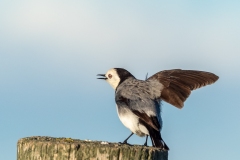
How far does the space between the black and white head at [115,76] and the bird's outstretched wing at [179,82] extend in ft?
2.35

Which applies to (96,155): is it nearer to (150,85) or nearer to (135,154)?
(135,154)

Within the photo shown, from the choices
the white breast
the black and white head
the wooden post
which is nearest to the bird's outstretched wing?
the black and white head

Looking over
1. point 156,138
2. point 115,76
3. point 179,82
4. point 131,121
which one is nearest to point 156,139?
point 156,138

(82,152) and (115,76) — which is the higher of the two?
(115,76)

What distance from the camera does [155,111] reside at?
11070 mm

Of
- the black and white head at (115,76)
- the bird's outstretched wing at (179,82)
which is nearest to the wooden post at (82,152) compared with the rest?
the bird's outstretched wing at (179,82)

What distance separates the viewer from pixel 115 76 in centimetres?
1399

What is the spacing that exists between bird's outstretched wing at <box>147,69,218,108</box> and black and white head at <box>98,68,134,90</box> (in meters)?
0.72

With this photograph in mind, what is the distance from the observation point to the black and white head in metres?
13.7

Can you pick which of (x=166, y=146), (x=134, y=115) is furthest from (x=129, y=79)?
(x=166, y=146)

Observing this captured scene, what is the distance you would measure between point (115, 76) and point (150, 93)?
94.1 inches

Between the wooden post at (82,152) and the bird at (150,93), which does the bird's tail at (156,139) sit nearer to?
the bird at (150,93)

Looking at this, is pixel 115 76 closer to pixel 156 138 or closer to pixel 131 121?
pixel 131 121

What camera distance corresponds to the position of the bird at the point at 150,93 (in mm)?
10852
